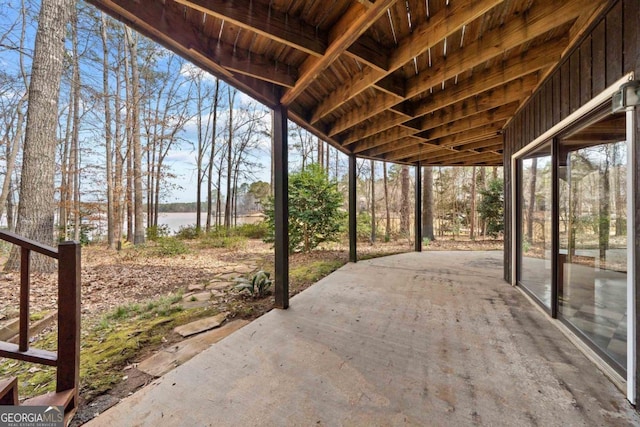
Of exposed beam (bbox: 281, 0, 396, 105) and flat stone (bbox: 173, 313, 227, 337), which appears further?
flat stone (bbox: 173, 313, 227, 337)

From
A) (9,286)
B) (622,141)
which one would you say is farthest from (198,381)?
(9,286)

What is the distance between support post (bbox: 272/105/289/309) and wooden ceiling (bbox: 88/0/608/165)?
0.28 meters

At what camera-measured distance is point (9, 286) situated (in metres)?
3.75

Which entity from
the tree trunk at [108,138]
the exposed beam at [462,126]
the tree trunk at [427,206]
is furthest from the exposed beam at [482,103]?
the tree trunk at [108,138]

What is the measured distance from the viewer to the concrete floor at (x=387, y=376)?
1.47 metres

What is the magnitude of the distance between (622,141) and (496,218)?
28.6ft

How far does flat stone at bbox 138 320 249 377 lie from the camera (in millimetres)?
1951

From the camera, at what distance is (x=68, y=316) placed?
143 centimetres

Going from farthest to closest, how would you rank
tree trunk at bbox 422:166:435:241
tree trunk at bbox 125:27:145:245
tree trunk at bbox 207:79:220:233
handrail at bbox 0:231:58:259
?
tree trunk at bbox 207:79:220:233 < tree trunk at bbox 422:166:435:241 < tree trunk at bbox 125:27:145:245 < handrail at bbox 0:231:58:259

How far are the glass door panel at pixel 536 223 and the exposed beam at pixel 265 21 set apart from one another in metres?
2.81

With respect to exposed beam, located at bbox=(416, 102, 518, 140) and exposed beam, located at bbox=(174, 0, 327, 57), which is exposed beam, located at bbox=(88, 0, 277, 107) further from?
exposed beam, located at bbox=(416, 102, 518, 140)

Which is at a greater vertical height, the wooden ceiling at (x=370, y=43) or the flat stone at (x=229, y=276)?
the wooden ceiling at (x=370, y=43)

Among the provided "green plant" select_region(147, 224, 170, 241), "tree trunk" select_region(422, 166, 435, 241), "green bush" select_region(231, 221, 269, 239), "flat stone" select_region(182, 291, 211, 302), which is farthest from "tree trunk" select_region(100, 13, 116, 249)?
"tree trunk" select_region(422, 166, 435, 241)

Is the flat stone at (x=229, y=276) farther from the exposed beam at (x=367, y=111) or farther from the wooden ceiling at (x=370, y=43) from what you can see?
the exposed beam at (x=367, y=111)
